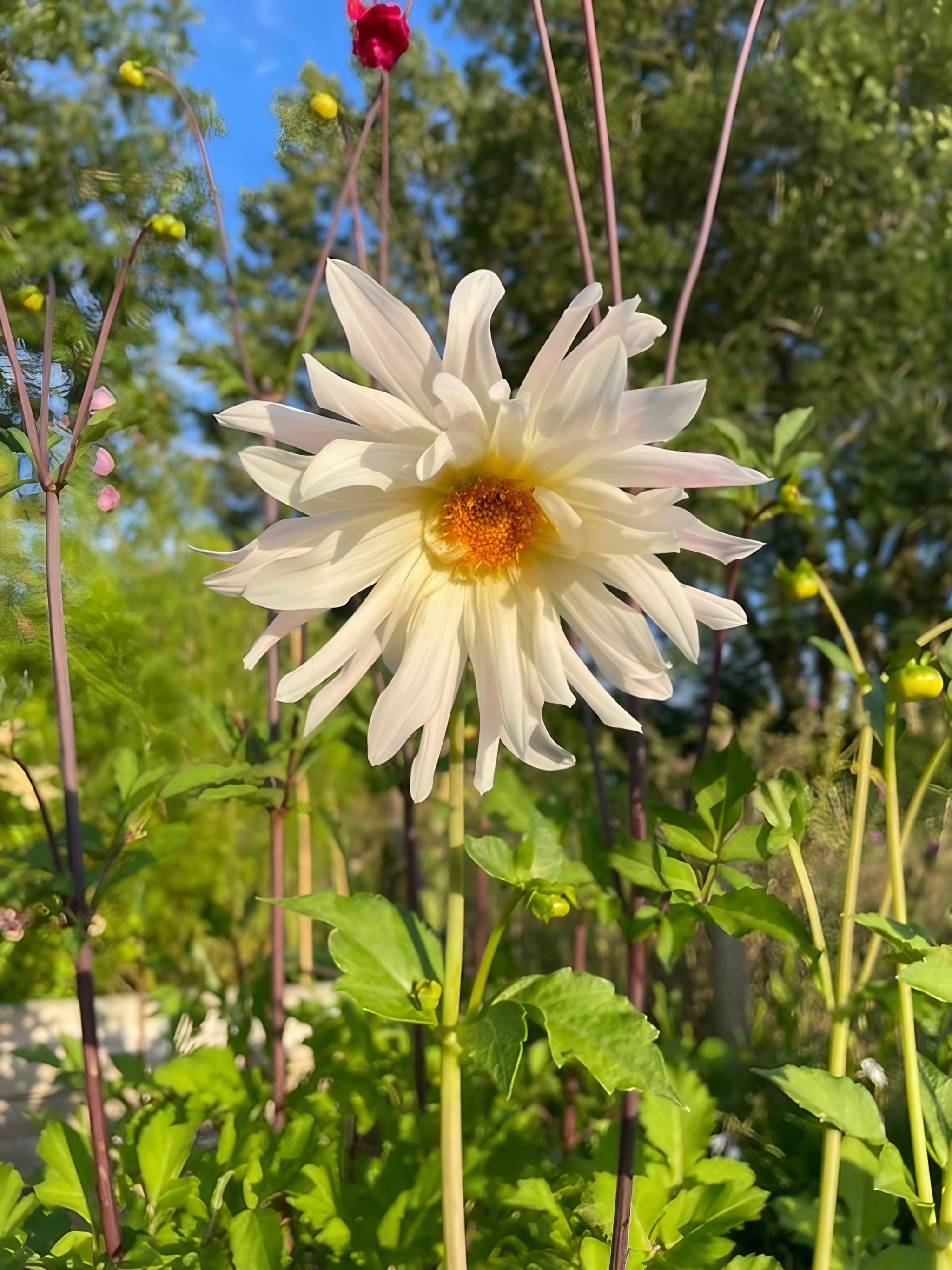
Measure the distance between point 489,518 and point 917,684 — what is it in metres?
0.30

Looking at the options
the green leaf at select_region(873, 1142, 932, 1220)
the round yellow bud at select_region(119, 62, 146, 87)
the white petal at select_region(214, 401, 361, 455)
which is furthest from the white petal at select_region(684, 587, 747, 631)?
the round yellow bud at select_region(119, 62, 146, 87)

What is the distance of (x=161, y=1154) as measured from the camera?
728mm

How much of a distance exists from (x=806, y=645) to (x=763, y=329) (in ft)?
5.07

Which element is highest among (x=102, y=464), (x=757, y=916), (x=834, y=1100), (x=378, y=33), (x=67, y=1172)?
(x=378, y=33)

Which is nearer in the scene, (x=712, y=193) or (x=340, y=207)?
(x=712, y=193)

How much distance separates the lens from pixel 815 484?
405 centimetres

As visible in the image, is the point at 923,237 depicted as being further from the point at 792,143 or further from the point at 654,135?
the point at 654,135

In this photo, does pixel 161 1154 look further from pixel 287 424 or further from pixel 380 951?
pixel 287 424

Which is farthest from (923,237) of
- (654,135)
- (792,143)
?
(654,135)

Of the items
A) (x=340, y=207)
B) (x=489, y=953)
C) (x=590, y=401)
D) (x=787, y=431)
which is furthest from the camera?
(x=340, y=207)

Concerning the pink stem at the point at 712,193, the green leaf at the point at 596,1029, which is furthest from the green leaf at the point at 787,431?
the green leaf at the point at 596,1029

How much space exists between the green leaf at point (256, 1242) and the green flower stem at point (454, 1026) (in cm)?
14

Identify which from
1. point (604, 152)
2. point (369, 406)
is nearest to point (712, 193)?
point (604, 152)

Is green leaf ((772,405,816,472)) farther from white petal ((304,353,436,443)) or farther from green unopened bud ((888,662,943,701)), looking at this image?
white petal ((304,353,436,443))
